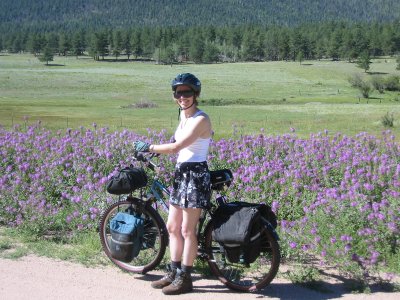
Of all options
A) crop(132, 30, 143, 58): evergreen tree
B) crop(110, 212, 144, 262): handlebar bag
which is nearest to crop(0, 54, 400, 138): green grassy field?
crop(110, 212, 144, 262): handlebar bag

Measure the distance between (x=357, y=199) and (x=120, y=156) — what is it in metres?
4.54

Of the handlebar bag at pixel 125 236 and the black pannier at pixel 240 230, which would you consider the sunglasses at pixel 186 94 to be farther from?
the handlebar bag at pixel 125 236

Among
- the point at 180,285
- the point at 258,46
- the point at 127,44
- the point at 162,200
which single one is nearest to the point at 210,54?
the point at 258,46

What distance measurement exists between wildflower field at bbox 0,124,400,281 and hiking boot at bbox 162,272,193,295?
118cm

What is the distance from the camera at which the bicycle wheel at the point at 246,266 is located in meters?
5.55

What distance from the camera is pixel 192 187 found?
18.1 feet


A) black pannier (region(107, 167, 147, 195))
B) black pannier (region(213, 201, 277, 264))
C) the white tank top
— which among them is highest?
the white tank top

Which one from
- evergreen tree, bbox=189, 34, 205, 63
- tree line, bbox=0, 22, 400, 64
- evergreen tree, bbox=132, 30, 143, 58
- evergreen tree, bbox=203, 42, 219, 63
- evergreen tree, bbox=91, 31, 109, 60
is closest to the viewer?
tree line, bbox=0, 22, 400, 64

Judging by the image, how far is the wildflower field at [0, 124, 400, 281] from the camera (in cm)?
629

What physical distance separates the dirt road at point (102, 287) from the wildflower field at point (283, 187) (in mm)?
473

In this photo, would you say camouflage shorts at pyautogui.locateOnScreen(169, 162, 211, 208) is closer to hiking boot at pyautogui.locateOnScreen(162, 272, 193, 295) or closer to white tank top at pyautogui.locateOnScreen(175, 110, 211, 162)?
white tank top at pyautogui.locateOnScreen(175, 110, 211, 162)

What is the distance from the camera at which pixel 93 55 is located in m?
186

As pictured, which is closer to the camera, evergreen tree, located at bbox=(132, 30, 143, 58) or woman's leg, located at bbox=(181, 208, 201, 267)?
woman's leg, located at bbox=(181, 208, 201, 267)

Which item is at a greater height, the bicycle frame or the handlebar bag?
the bicycle frame
